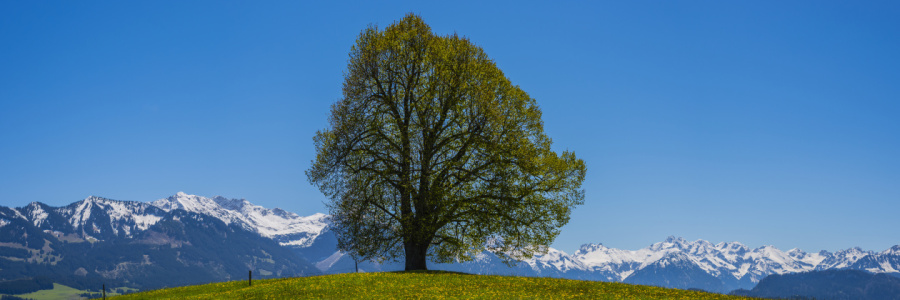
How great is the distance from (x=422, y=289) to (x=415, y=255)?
11.1 meters

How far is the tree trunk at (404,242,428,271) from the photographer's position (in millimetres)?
45375

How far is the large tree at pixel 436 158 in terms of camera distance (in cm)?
4300

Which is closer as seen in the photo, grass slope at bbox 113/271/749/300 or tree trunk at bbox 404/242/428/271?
grass slope at bbox 113/271/749/300

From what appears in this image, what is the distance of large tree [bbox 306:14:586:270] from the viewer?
141 feet

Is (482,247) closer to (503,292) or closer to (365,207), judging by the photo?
(365,207)

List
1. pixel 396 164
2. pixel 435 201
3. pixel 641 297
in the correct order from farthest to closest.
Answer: pixel 396 164
pixel 435 201
pixel 641 297

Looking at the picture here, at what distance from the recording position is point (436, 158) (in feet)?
146

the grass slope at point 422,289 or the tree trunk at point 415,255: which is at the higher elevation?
the tree trunk at point 415,255

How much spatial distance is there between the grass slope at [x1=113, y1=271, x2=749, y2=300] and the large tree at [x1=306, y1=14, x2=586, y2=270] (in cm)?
325

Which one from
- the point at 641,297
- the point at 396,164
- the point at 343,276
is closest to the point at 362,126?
the point at 396,164

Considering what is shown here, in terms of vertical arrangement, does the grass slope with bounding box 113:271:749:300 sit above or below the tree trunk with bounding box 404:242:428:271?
below

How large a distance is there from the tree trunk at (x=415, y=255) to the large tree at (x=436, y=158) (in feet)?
0.24

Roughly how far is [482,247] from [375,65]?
15.5 metres

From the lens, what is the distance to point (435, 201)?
139ft
